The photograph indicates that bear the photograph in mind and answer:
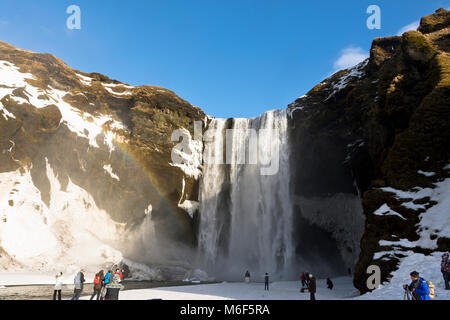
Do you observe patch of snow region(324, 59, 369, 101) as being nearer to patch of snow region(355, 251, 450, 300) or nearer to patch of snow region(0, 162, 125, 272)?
patch of snow region(355, 251, 450, 300)

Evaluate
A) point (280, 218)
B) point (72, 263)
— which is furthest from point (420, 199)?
point (72, 263)

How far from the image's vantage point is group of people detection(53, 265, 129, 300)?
9422 millimetres

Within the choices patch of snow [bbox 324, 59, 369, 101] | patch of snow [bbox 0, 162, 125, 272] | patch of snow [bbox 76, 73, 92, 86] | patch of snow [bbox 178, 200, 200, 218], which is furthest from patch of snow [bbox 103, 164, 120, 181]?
patch of snow [bbox 324, 59, 369, 101]

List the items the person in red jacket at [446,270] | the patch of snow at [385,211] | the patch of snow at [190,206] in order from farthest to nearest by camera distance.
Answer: the patch of snow at [190,206] → the patch of snow at [385,211] → the person in red jacket at [446,270]

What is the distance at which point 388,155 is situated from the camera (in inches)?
929

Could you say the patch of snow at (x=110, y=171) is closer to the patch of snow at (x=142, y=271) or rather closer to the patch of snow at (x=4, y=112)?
the patch of snow at (x=142, y=271)

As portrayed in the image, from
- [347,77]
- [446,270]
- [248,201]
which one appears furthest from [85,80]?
[446,270]

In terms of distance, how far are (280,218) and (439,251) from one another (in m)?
24.6

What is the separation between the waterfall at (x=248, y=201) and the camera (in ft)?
131

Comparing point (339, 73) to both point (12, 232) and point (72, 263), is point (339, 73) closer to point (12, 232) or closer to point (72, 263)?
point (72, 263)

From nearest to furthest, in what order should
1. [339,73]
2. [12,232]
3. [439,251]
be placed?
[439,251] → [12,232] → [339,73]

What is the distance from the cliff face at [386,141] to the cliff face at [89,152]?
17.1m

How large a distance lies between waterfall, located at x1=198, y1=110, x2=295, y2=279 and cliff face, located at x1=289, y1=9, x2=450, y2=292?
9.18ft

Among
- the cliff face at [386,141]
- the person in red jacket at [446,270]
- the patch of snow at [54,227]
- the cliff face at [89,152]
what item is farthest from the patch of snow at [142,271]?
the person in red jacket at [446,270]
